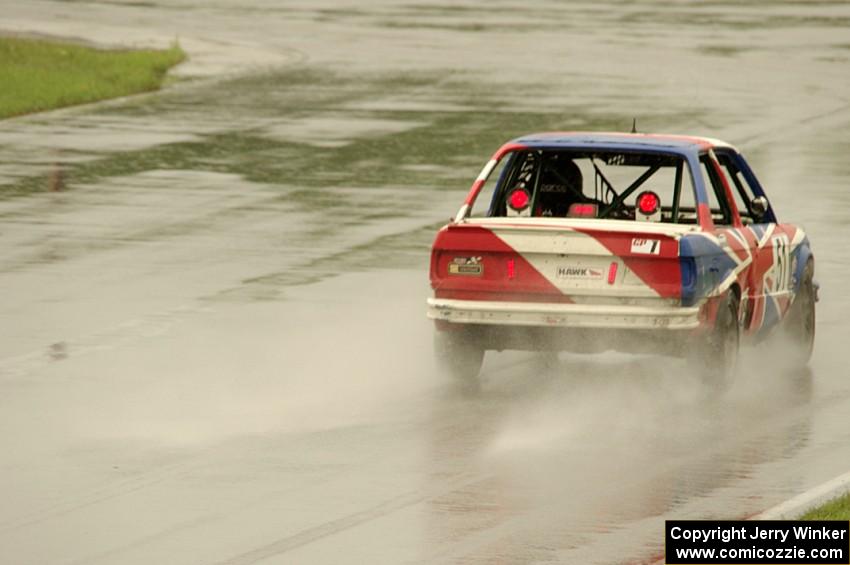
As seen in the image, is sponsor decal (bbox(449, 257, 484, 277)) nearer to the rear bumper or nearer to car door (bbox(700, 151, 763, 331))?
the rear bumper

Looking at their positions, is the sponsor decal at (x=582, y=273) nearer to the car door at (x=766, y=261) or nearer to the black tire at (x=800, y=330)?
the car door at (x=766, y=261)

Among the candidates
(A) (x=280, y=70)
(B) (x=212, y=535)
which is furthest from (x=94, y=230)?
(A) (x=280, y=70)

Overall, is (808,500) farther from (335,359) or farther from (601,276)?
(335,359)

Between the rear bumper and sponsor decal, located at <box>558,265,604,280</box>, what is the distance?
166 millimetres

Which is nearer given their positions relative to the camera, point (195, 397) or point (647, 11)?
point (195, 397)

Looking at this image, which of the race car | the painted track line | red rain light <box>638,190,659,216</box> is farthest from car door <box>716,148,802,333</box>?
the painted track line

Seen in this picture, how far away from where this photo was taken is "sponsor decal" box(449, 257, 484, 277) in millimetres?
13578

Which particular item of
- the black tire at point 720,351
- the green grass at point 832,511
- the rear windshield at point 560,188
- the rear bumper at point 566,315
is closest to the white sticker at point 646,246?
the rear bumper at point 566,315

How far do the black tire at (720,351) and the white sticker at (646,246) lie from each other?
659 mm

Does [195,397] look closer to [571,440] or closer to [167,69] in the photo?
[571,440]

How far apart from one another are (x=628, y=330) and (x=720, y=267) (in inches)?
30.4

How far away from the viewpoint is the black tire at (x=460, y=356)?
13945 mm

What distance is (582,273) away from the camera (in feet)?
44.1

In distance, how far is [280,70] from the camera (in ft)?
122
